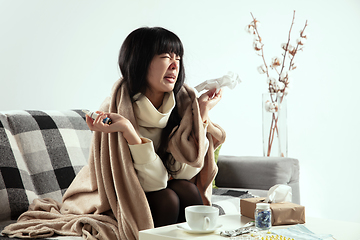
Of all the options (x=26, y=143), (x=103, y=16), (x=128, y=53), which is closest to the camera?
(x=128, y=53)

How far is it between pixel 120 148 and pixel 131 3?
1.70 meters

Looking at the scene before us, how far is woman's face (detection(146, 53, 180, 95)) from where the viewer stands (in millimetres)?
1272

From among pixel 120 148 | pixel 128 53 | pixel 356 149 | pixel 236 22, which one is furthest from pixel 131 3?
pixel 356 149

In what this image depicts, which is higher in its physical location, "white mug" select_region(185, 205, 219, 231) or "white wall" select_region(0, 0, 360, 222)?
"white wall" select_region(0, 0, 360, 222)

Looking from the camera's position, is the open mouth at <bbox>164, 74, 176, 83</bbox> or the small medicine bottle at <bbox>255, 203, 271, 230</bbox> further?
the open mouth at <bbox>164, 74, 176, 83</bbox>

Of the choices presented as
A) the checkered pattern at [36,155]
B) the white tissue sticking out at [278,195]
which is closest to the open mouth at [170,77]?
the white tissue sticking out at [278,195]

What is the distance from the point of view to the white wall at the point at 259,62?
8.04 feet

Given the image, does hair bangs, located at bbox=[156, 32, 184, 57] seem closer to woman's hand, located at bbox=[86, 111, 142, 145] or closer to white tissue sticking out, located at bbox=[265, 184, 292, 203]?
woman's hand, located at bbox=[86, 111, 142, 145]

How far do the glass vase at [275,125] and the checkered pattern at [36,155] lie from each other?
123cm

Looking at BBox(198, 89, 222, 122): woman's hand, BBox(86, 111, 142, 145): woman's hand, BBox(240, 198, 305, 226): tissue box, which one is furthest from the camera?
BBox(198, 89, 222, 122): woman's hand

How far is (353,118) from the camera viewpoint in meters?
2.81

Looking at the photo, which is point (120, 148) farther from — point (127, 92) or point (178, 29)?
point (178, 29)

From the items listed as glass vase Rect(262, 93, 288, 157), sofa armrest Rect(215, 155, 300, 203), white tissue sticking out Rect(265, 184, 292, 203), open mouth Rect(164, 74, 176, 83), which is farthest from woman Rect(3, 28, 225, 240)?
glass vase Rect(262, 93, 288, 157)

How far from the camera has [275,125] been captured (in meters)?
2.47
